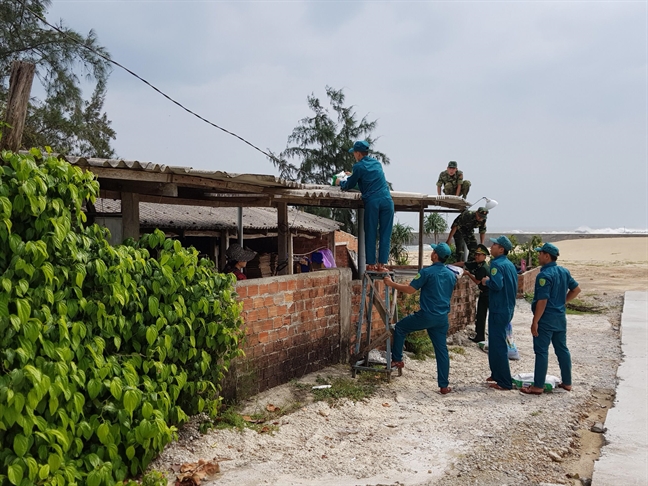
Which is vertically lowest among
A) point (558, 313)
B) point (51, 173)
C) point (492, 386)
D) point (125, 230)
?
point (492, 386)

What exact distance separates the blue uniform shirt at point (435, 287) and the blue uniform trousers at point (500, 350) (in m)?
0.78

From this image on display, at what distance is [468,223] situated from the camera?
11.5 metres

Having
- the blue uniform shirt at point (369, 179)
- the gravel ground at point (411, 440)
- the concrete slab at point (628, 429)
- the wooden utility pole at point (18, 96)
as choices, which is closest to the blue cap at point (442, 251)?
the blue uniform shirt at point (369, 179)

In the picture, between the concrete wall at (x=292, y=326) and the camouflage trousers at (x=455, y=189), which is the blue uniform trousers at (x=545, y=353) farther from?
the camouflage trousers at (x=455, y=189)

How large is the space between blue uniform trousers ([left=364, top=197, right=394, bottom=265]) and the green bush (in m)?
2.57

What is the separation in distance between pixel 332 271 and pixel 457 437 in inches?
114

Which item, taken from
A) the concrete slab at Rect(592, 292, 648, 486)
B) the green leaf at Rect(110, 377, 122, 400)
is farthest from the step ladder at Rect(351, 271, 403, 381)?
the green leaf at Rect(110, 377, 122, 400)

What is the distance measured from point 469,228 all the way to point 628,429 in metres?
6.14

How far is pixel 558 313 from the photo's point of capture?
23.1 feet

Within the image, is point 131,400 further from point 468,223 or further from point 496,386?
point 468,223

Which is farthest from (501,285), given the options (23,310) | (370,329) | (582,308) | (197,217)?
(582,308)

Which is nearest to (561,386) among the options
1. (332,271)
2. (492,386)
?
(492,386)

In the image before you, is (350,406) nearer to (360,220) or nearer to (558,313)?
(558,313)

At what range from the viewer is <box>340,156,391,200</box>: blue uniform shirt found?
7.00 metres
